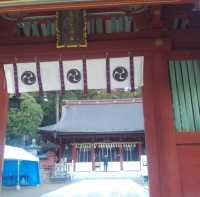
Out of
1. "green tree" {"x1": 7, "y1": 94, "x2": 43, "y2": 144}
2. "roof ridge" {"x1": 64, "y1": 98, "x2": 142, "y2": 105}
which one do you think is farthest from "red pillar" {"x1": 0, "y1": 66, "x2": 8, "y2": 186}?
"green tree" {"x1": 7, "y1": 94, "x2": 43, "y2": 144}

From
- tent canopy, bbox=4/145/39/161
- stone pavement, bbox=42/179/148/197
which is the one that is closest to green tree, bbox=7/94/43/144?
tent canopy, bbox=4/145/39/161

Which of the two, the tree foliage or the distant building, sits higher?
the tree foliage

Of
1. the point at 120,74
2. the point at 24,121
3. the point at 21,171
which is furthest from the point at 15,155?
the point at 24,121

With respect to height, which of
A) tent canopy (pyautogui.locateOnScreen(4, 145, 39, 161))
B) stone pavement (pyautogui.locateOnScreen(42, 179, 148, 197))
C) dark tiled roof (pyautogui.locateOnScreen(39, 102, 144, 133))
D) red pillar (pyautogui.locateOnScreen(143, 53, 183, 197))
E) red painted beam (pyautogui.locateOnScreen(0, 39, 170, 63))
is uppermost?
dark tiled roof (pyautogui.locateOnScreen(39, 102, 144, 133))

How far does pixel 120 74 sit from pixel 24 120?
2892 cm

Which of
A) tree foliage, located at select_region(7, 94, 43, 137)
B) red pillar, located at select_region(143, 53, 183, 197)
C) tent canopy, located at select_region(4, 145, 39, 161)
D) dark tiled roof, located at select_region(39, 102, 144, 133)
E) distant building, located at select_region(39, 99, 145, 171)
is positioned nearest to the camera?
red pillar, located at select_region(143, 53, 183, 197)

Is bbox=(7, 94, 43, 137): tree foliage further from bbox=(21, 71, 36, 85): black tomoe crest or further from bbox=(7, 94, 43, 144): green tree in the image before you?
bbox=(21, 71, 36, 85): black tomoe crest

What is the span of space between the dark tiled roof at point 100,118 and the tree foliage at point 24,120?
546cm

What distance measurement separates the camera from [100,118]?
28.0 meters

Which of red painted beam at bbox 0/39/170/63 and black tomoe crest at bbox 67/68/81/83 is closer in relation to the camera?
red painted beam at bbox 0/39/170/63

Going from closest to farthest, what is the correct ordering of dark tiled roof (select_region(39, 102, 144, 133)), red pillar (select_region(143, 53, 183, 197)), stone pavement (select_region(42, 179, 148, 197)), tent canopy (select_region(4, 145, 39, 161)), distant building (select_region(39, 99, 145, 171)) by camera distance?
red pillar (select_region(143, 53, 183, 197))
stone pavement (select_region(42, 179, 148, 197))
tent canopy (select_region(4, 145, 39, 161))
distant building (select_region(39, 99, 145, 171))
dark tiled roof (select_region(39, 102, 144, 133))

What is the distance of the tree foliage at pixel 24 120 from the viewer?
3322 centimetres

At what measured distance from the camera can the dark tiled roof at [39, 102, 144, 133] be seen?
24375 millimetres

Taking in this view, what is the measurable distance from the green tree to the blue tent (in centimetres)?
1163
